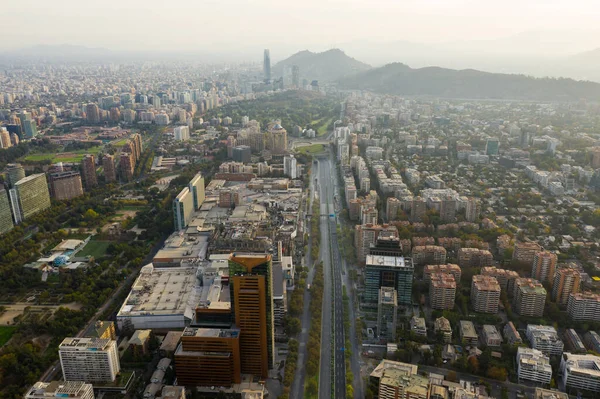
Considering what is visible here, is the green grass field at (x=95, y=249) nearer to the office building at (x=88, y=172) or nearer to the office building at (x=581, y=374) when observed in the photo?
the office building at (x=88, y=172)

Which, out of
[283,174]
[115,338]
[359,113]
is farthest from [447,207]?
[359,113]

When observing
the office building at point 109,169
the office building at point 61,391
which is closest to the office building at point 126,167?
the office building at point 109,169

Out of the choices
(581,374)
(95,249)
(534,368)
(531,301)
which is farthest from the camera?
(95,249)

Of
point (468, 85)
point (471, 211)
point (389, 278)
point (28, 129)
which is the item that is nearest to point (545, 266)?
point (389, 278)

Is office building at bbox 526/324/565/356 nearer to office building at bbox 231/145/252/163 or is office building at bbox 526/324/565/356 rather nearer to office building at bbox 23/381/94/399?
office building at bbox 23/381/94/399

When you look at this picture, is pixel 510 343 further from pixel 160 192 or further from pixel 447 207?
pixel 160 192

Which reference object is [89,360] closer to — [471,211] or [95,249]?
[95,249]
